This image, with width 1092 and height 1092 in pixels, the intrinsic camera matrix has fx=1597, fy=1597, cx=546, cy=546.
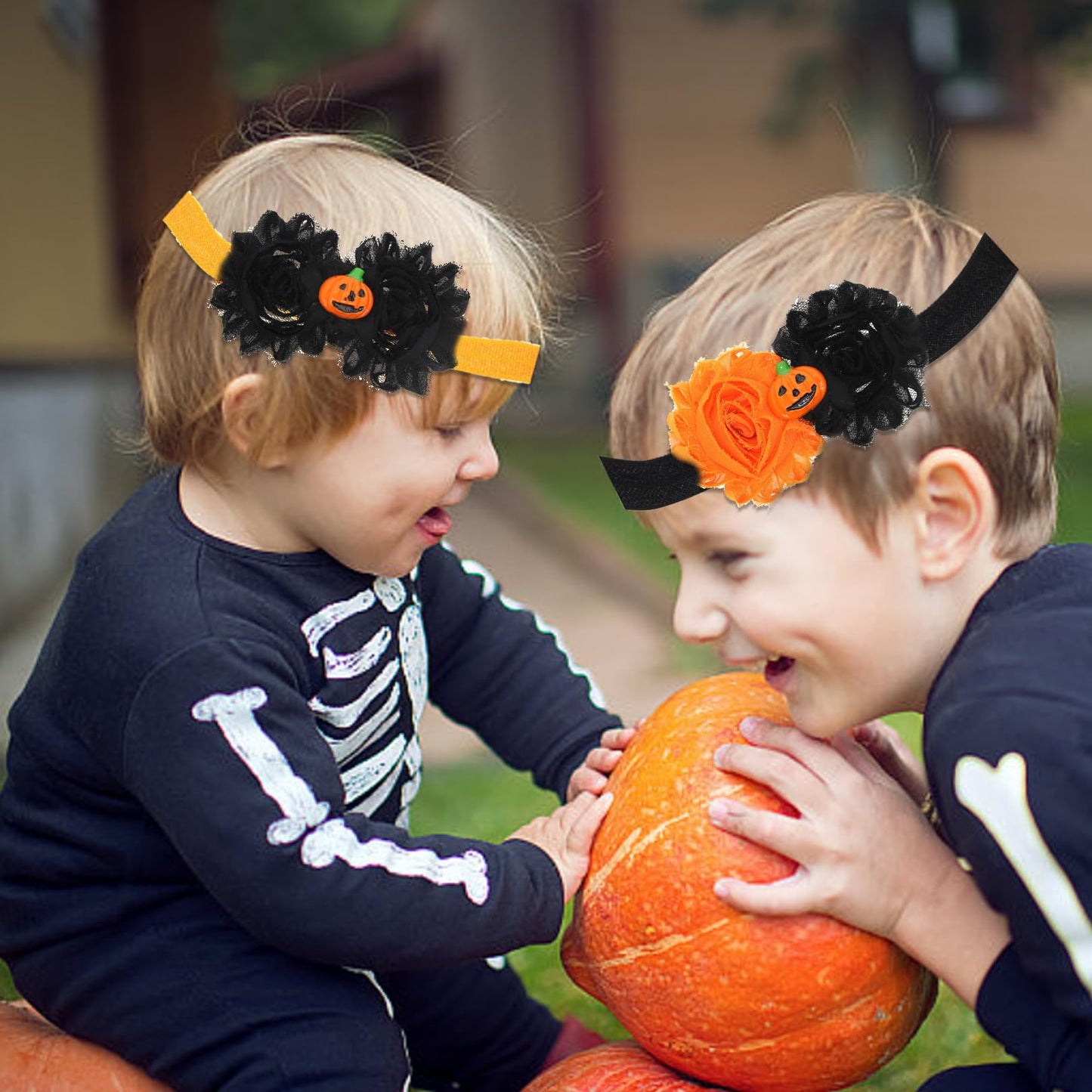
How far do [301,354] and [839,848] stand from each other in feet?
3.86

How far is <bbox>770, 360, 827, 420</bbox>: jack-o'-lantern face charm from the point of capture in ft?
7.65

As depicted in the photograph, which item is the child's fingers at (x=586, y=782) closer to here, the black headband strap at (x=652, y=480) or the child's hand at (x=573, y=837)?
the child's hand at (x=573, y=837)

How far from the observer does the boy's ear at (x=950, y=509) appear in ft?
7.56

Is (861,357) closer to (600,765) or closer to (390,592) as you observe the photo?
(600,765)

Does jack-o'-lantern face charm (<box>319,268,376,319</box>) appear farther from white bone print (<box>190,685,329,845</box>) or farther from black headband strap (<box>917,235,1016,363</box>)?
black headband strap (<box>917,235,1016,363</box>)

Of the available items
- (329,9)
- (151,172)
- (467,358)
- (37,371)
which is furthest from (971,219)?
(329,9)

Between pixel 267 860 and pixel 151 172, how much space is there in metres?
10.5

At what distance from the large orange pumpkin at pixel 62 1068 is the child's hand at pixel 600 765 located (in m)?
0.87

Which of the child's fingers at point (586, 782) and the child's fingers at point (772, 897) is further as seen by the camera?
the child's fingers at point (586, 782)

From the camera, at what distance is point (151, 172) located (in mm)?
12070

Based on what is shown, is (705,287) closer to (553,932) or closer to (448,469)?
(448,469)

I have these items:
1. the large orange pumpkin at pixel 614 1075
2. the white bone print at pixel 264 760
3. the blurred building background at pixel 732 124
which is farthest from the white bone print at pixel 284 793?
the blurred building background at pixel 732 124

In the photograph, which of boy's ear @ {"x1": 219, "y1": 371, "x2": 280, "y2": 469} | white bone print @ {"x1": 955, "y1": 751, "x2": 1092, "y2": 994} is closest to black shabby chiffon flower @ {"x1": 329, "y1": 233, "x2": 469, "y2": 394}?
boy's ear @ {"x1": 219, "y1": 371, "x2": 280, "y2": 469}

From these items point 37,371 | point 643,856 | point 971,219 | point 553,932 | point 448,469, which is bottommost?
point 971,219
